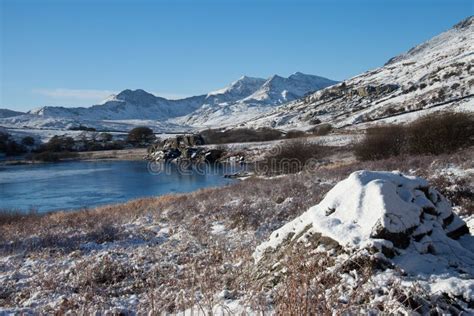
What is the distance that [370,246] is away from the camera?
15.6ft

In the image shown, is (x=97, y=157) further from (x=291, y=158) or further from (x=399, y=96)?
(x=399, y=96)

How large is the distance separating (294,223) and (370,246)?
5.96 ft

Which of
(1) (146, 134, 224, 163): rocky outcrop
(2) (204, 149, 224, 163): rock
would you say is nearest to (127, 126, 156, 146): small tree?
(1) (146, 134, 224, 163): rocky outcrop

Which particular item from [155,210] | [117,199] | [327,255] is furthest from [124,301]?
[117,199]

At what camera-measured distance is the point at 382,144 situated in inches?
1069

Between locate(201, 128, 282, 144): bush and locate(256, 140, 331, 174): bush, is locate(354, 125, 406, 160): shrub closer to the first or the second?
locate(256, 140, 331, 174): bush

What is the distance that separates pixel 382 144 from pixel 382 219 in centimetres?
2368

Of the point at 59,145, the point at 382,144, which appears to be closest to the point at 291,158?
the point at 382,144

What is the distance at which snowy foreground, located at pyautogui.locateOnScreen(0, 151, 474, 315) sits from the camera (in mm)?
3947

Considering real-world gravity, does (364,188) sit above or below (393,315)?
above

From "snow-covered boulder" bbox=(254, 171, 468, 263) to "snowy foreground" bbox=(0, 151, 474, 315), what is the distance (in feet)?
0.05

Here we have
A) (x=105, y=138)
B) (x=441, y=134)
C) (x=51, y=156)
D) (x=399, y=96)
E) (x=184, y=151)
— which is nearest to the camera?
(x=441, y=134)

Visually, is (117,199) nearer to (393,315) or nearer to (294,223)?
(294,223)

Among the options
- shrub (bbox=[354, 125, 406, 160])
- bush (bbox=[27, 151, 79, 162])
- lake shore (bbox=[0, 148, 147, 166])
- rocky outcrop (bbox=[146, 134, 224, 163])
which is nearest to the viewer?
shrub (bbox=[354, 125, 406, 160])
